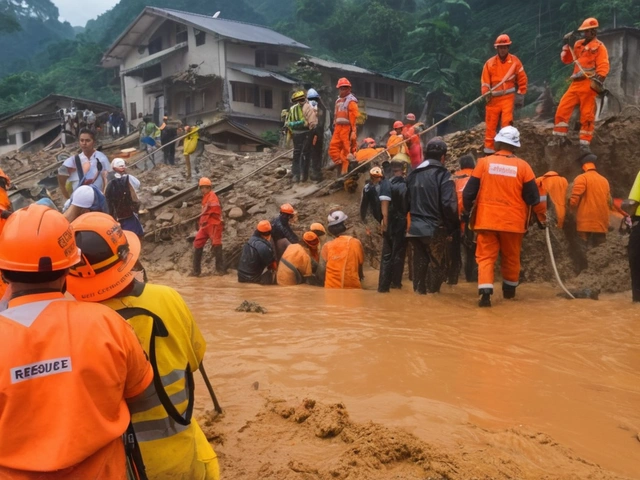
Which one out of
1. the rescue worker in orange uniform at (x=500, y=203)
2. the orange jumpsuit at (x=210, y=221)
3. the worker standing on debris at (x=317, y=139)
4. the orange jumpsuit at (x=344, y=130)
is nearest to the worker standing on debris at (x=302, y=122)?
the worker standing on debris at (x=317, y=139)

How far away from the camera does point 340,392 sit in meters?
3.81

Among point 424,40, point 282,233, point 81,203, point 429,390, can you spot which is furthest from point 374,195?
point 424,40

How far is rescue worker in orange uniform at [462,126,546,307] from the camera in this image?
20.8ft

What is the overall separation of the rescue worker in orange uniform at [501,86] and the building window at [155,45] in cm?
2626

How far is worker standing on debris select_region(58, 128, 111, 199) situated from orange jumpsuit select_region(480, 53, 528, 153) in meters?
5.59

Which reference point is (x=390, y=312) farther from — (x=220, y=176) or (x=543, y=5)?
(x=543, y=5)

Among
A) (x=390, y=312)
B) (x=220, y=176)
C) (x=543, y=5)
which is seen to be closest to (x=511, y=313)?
(x=390, y=312)

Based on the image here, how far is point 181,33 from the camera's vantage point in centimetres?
3033

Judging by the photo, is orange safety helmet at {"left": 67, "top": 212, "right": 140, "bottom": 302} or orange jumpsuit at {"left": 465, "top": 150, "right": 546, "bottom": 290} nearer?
orange safety helmet at {"left": 67, "top": 212, "right": 140, "bottom": 302}

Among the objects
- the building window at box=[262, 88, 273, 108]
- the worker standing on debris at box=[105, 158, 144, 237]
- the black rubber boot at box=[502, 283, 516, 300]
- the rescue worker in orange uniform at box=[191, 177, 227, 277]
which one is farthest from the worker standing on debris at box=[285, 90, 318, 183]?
the building window at box=[262, 88, 273, 108]

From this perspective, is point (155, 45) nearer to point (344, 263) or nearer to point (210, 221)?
point (210, 221)

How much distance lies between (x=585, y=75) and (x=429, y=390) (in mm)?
6595

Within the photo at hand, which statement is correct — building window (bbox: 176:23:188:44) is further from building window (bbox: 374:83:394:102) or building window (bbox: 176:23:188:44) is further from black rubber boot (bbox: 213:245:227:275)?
black rubber boot (bbox: 213:245:227:275)

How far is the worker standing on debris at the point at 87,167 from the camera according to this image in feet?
21.8
